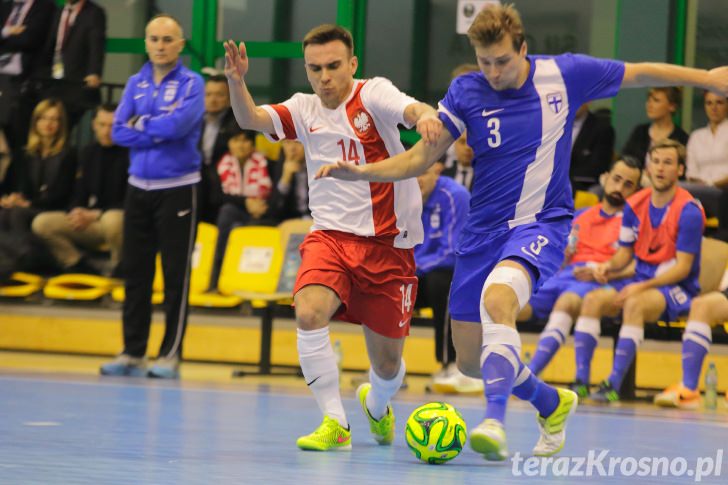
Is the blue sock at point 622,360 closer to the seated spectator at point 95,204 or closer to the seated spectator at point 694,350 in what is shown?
the seated spectator at point 694,350

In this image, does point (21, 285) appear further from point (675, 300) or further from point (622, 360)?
point (675, 300)

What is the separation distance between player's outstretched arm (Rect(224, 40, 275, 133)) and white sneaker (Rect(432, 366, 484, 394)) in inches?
151

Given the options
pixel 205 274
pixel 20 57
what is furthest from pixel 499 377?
pixel 20 57

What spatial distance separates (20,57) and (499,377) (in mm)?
9188

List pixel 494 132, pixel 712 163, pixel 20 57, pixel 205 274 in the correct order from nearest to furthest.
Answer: pixel 494 132, pixel 712 163, pixel 205 274, pixel 20 57

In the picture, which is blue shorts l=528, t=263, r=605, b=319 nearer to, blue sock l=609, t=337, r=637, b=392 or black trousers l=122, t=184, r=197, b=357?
blue sock l=609, t=337, r=637, b=392

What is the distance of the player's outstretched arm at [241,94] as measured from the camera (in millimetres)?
5621

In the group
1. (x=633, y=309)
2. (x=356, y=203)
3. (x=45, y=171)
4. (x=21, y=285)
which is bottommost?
(x=21, y=285)

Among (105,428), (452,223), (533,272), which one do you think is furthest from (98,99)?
(533,272)

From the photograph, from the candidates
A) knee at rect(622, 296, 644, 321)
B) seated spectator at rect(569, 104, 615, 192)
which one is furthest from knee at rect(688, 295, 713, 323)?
seated spectator at rect(569, 104, 615, 192)

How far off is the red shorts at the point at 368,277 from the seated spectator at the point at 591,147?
5377mm

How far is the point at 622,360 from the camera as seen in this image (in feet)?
29.9

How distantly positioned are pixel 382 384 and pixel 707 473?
163cm

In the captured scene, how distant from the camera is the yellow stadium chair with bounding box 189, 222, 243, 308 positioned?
11.3 metres
